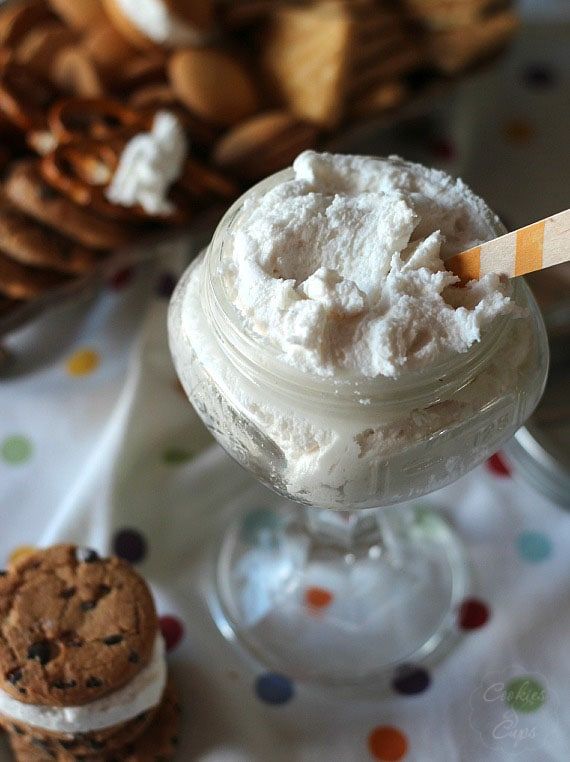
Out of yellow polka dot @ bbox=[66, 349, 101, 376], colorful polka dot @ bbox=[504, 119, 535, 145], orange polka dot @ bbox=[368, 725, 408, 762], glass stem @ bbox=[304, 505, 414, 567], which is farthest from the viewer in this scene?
colorful polka dot @ bbox=[504, 119, 535, 145]

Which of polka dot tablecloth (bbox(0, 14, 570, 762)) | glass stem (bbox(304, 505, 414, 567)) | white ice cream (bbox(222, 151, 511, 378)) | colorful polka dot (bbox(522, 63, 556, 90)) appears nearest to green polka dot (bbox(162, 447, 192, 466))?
polka dot tablecloth (bbox(0, 14, 570, 762))

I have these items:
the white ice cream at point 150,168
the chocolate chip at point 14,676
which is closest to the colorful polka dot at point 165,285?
the white ice cream at point 150,168

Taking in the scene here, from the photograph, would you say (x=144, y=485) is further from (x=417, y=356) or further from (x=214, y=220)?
(x=417, y=356)

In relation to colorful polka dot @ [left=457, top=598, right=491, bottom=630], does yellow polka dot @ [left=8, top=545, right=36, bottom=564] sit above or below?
above

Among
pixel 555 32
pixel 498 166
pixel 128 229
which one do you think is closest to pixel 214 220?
pixel 128 229

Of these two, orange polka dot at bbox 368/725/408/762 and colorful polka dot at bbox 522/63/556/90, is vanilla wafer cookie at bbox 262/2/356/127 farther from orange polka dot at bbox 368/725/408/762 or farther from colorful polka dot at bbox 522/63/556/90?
orange polka dot at bbox 368/725/408/762

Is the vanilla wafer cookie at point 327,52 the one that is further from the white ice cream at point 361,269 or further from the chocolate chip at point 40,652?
the chocolate chip at point 40,652

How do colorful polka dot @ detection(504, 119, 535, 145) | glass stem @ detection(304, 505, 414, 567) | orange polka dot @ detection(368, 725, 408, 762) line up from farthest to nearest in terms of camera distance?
colorful polka dot @ detection(504, 119, 535, 145)
glass stem @ detection(304, 505, 414, 567)
orange polka dot @ detection(368, 725, 408, 762)
